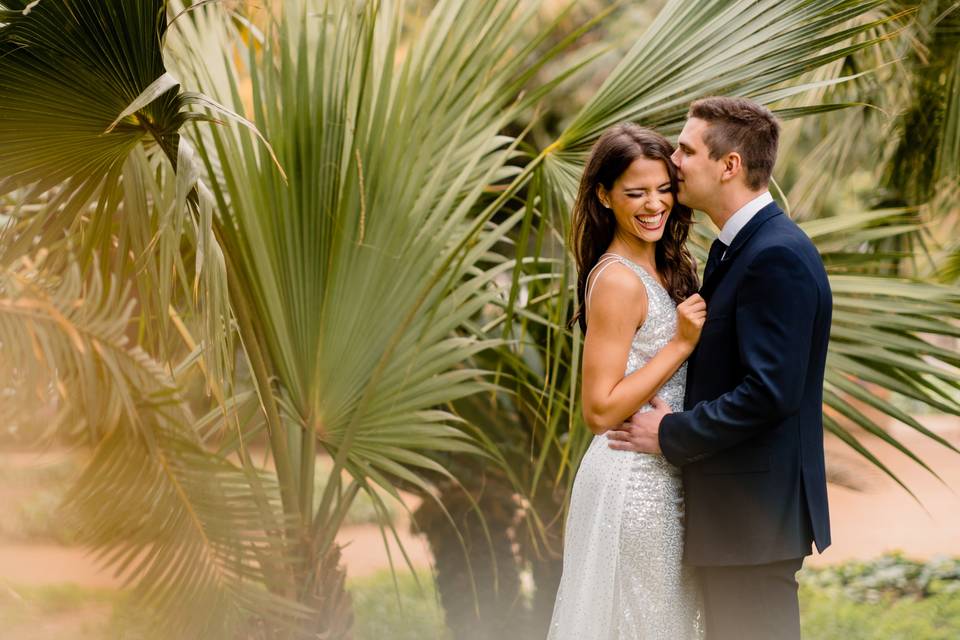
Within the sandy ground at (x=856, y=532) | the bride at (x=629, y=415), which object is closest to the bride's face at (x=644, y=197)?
the bride at (x=629, y=415)

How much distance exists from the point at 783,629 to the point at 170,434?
1909mm

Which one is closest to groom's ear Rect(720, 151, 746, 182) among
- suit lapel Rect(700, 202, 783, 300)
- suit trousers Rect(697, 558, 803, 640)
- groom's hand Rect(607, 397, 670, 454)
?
suit lapel Rect(700, 202, 783, 300)

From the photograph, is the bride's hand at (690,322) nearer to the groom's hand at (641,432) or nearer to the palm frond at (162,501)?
the groom's hand at (641,432)

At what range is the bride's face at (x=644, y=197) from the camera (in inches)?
84.8

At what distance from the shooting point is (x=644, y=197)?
216 centimetres

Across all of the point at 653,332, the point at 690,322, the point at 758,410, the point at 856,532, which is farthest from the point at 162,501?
the point at 856,532

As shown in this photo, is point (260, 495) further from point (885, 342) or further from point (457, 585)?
point (457, 585)

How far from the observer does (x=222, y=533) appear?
2785mm

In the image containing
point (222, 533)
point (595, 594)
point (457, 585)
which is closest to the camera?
point (595, 594)

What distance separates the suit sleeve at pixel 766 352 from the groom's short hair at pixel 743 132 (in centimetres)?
27

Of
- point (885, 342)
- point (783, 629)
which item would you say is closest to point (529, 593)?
point (885, 342)

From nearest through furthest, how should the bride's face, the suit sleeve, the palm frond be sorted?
the suit sleeve < the bride's face < the palm frond

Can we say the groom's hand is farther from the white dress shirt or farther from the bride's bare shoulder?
the white dress shirt

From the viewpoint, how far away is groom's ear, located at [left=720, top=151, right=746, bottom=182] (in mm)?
2100
